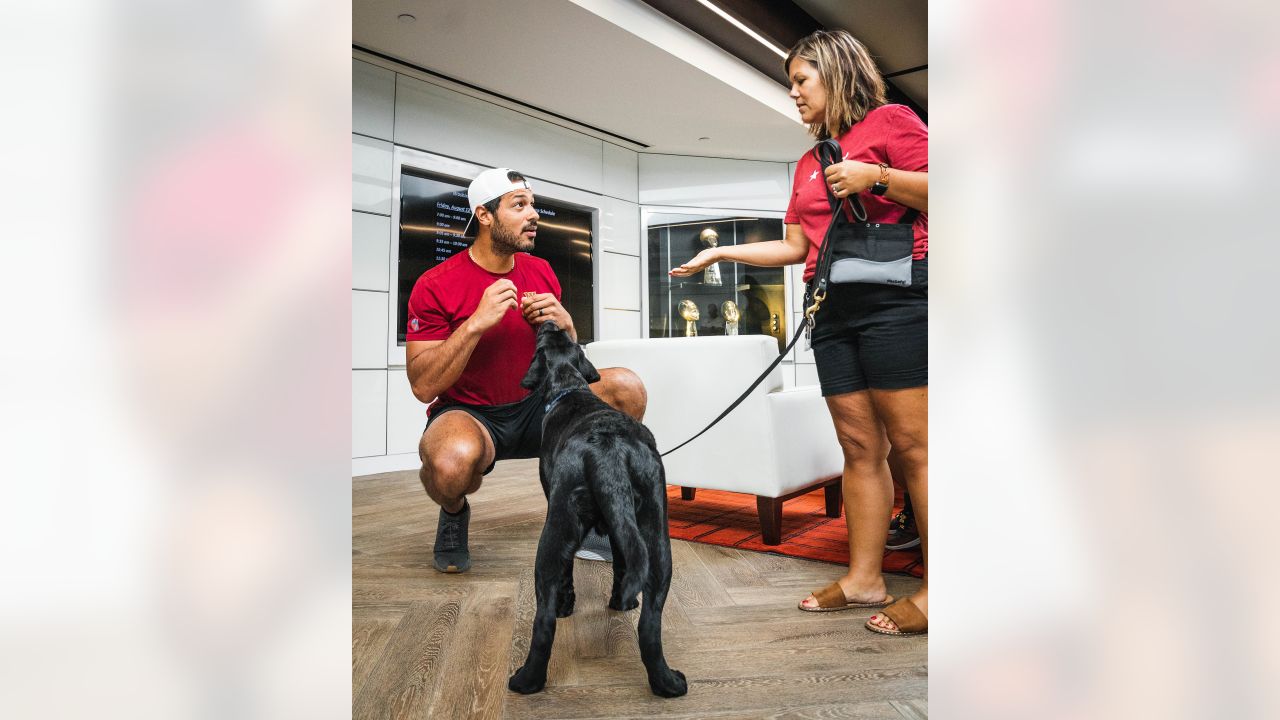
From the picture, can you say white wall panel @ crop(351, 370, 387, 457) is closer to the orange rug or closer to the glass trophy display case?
the orange rug

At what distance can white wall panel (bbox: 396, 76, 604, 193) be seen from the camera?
15.1 ft

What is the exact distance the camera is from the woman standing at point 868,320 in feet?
4.93

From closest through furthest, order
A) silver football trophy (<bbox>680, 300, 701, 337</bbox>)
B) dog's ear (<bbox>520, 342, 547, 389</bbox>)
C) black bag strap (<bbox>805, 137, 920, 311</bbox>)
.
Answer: black bag strap (<bbox>805, 137, 920, 311</bbox>)
dog's ear (<bbox>520, 342, 547, 389</bbox>)
silver football trophy (<bbox>680, 300, 701, 337</bbox>)

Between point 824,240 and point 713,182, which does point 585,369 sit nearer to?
point 824,240

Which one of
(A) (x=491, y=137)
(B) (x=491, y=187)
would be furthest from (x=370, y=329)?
(B) (x=491, y=187)

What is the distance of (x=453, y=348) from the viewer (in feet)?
6.52

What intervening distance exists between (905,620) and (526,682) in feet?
2.74

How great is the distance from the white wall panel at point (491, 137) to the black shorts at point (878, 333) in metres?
3.86

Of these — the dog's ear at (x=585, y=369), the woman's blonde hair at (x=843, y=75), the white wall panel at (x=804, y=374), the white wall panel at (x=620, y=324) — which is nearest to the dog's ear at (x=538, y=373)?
the dog's ear at (x=585, y=369)

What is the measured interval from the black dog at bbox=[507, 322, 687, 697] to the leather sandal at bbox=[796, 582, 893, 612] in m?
0.56

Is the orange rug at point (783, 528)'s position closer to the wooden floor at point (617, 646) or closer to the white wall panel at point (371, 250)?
the wooden floor at point (617, 646)

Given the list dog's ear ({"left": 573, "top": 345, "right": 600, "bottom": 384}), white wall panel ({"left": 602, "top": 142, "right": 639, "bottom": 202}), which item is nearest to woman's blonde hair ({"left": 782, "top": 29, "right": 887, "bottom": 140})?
dog's ear ({"left": 573, "top": 345, "right": 600, "bottom": 384})
